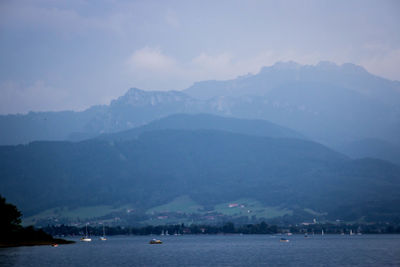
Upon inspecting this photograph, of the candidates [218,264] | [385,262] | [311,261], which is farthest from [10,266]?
[385,262]

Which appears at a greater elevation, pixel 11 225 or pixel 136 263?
pixel 11 225

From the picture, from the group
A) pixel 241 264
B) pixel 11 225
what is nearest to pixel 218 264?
pixel 241 264

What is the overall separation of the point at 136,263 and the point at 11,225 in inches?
2778

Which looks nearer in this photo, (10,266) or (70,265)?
(10,266)

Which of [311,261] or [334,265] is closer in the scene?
[334,265]

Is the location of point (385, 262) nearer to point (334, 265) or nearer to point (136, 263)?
point (334, 265)

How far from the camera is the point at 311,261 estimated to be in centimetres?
13050

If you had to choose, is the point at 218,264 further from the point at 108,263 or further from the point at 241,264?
the point at 108,263

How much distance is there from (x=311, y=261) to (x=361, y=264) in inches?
511

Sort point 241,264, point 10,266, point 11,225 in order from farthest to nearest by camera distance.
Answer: point 11,225
point 241,264
point 10,266

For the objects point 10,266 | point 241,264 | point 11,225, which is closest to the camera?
point 10,266

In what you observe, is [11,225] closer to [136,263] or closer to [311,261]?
[136,263]

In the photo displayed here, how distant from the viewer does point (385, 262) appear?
122312mm

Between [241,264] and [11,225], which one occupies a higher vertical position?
[11,225]
